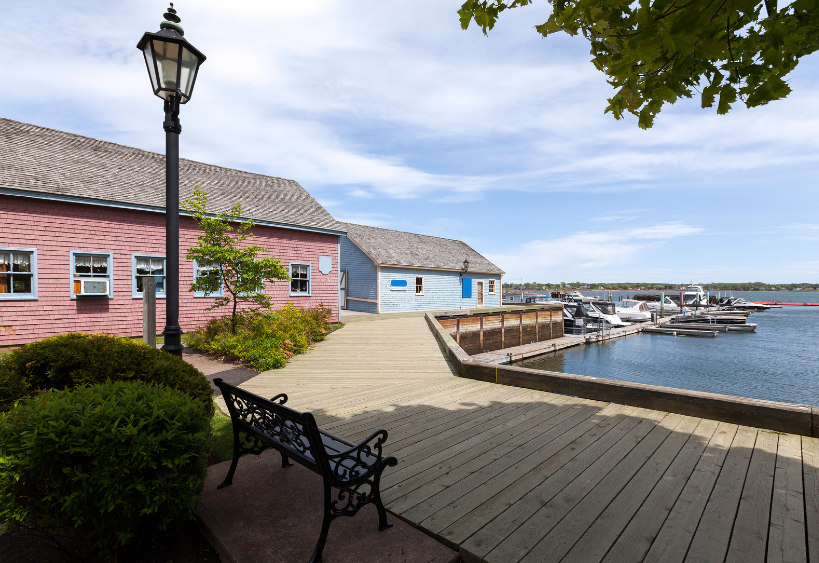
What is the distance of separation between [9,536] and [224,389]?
154 centimetres

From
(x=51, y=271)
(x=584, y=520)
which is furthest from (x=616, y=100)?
(x=51, y=271)

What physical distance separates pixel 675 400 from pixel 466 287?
74.9 ft

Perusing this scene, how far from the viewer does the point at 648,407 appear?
514 centimetres

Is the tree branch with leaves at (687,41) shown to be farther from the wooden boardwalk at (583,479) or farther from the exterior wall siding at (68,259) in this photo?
the exterior wall siding at (68,259)

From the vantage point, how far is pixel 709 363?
74.8ft

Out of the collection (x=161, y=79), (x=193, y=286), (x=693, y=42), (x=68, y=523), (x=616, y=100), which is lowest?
(x=68, y=523)

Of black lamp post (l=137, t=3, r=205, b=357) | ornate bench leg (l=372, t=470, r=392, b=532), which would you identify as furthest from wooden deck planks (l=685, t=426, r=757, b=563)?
black lamp post (l=137, t=3, r=205, b=357)

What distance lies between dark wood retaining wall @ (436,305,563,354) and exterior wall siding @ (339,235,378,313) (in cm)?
512

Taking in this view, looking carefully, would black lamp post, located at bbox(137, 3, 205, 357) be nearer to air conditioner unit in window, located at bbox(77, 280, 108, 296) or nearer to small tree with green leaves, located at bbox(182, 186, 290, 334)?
small tree with green leaves, located at bbox(182, 186, 290, 334)

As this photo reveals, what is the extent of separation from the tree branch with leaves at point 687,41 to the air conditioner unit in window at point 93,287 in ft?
42.8

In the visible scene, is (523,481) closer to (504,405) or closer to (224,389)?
(504,405)

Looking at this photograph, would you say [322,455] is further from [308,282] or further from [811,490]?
[308,282]

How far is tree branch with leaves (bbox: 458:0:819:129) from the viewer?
1.74 meters

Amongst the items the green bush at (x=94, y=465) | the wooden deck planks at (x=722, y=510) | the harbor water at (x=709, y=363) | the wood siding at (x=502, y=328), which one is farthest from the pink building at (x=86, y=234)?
the harbor water at (x=709, y=363)
